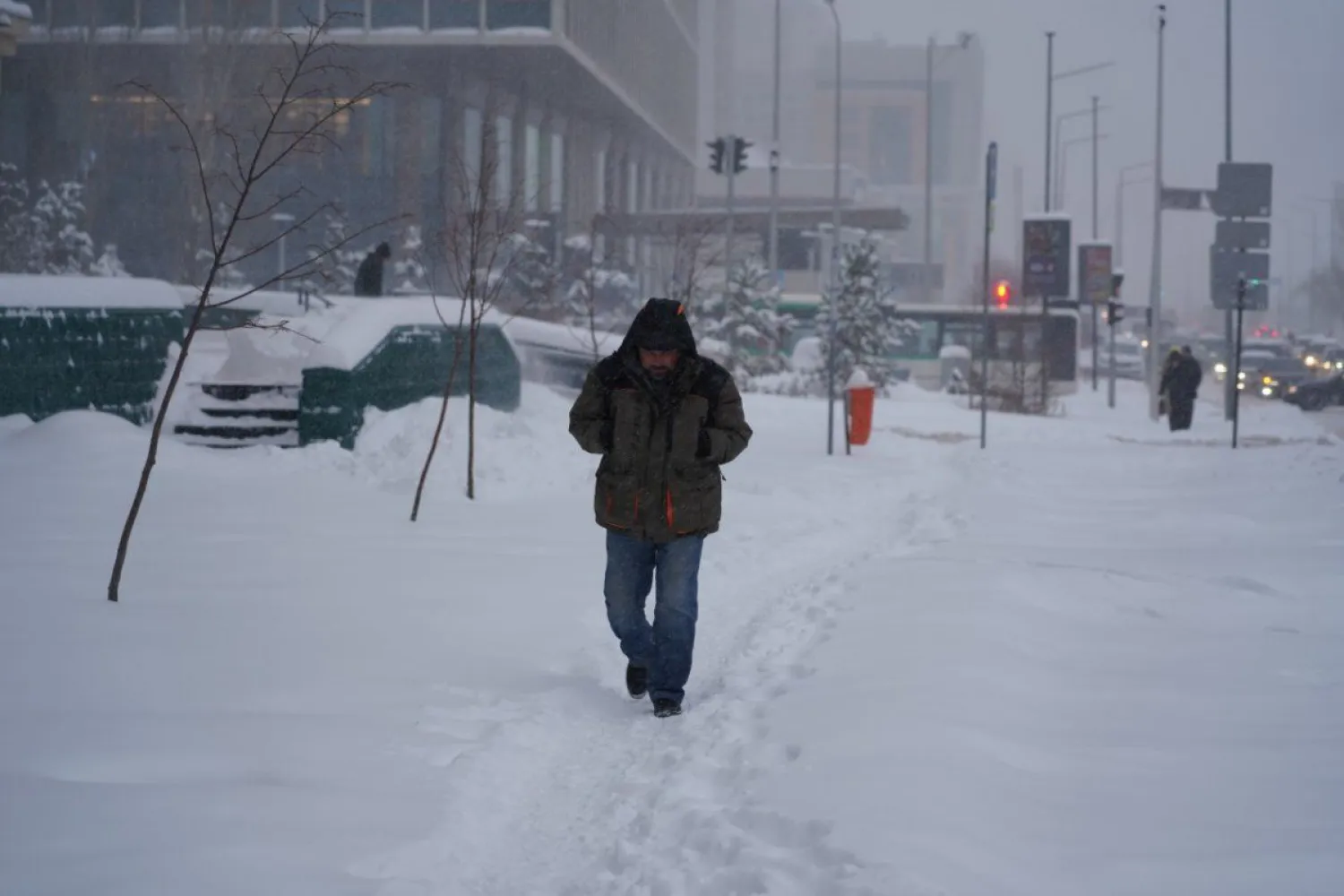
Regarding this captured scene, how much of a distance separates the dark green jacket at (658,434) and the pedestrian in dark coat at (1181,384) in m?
21.8

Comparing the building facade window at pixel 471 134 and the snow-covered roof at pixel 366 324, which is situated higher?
the building facade window at pixel 471 134

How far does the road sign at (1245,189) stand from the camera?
105 feet

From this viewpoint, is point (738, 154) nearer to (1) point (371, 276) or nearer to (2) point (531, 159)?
(1) point (371, 276)

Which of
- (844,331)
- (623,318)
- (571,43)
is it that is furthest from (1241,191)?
(571,43)

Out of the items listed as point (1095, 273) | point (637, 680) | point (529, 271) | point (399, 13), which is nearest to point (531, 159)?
point (399, 13)

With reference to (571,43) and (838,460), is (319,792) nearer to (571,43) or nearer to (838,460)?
(838,460)

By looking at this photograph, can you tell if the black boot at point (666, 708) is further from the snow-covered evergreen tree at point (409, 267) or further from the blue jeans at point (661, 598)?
the snow-covered evergreen tree at point (409, 267)

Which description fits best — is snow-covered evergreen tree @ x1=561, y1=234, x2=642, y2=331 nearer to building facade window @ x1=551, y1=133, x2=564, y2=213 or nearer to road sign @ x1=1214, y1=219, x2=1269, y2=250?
building facade window @ x1=551, y1=133, x2=564, y2=213

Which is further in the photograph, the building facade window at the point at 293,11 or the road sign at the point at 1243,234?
the building facade window at the point at 293,11

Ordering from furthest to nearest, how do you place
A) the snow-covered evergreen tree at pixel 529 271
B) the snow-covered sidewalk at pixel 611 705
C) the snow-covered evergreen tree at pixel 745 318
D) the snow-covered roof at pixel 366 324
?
1. the snow-covered evergreen tree at pixel 745 318
2. the snow-covered evergreen tree at pixel 529 271
3. the snow-covered roof at pixel 366 324
4. the snow-covered sidewalk at pixel 611 705

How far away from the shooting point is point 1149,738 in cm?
556

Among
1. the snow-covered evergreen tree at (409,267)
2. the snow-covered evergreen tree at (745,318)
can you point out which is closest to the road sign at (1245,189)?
the snow-covered evergreen tree at (745,318)

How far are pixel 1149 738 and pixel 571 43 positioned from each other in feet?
139

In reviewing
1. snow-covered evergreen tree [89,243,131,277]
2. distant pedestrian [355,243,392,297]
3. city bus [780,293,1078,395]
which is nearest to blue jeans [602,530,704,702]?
distant pedestrian [355,243,392,297]
